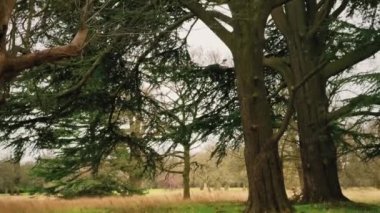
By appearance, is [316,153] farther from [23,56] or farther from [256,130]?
[23,56]

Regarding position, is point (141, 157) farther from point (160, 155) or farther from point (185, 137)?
point (185, 137)

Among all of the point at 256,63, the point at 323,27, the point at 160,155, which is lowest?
the point at 160,155

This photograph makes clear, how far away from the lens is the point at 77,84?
29.9ft

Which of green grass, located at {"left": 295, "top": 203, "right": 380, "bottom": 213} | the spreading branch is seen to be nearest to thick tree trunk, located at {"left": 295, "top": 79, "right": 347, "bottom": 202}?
the spreading branch

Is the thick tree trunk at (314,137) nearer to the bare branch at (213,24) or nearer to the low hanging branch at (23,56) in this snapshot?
the bare branch at (213,24)

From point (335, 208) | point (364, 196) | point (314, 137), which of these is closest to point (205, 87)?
point (314, 137)

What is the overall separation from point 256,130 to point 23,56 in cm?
427

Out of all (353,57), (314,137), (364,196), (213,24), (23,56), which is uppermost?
(213,24)

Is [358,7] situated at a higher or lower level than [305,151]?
higher

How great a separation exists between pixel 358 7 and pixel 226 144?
15.7ft

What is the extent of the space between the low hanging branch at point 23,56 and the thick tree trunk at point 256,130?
3698mm

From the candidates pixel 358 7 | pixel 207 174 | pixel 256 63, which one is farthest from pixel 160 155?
pixel 207 174

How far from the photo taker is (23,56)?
4367 millimetres

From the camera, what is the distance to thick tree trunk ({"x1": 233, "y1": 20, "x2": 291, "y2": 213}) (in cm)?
761
